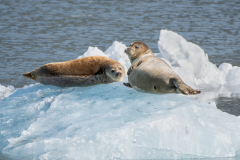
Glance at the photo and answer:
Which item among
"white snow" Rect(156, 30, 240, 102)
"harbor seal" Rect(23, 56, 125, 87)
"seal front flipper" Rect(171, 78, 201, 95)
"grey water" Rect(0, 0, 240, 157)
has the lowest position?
"grey water" Rect(0, 0, 240, 157)

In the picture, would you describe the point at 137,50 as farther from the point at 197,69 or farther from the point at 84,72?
the point at 197,69

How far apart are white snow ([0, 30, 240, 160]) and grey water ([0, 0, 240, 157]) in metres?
1.89

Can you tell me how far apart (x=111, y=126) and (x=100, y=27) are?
10.6 meters

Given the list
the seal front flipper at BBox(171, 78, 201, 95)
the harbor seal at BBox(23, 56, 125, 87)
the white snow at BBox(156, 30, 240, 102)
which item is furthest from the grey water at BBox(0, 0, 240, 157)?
the harbor seal at BBox(23, 56, 125, 87)

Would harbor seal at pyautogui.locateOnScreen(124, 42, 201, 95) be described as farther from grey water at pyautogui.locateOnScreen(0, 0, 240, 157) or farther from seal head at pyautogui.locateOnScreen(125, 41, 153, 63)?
grey water at pyautogui.locateOnScreen(0, 0, 240, 157)

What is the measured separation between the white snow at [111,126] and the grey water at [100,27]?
1888mm

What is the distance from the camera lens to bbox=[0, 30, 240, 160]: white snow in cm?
341

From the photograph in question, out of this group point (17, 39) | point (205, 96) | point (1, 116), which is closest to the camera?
point (1, 116)

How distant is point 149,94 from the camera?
431 centimetres

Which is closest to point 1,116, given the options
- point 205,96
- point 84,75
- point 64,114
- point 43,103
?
point 43,103

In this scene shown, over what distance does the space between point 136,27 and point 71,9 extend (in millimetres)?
5390

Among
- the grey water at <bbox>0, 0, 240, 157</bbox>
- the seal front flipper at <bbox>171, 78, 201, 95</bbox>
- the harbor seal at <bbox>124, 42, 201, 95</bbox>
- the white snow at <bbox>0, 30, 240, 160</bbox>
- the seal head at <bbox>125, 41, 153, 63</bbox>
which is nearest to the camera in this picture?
the white snow at <bbox>0, 30, 240, 160</bbox>

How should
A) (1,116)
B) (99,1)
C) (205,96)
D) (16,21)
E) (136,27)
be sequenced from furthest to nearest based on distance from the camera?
1. (99,1)
2. (16,21)
3. (136,27)
4. (205,96)
5. (1,116)

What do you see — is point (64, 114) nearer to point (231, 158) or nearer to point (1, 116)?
point (1, 116)
